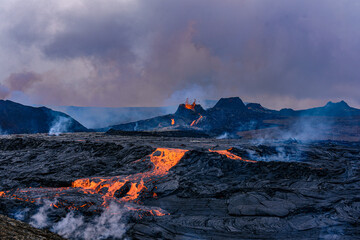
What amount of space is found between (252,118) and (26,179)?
102228 mm

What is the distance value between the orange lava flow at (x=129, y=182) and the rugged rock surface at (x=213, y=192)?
45 cm

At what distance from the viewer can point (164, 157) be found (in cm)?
2414

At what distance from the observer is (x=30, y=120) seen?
3474 inches

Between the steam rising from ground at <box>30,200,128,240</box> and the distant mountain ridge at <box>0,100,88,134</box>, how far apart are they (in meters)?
85.4

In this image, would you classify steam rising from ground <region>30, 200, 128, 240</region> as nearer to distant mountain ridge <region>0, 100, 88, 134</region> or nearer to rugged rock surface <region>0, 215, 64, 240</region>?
rugged rock surface <region>0, 215, 64, 240</region>

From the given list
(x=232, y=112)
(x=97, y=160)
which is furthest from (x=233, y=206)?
(x=232, y=112)

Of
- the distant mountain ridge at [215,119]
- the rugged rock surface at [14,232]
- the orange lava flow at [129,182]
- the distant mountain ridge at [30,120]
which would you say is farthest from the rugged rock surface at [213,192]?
the distant mountain ridge at [215,119]

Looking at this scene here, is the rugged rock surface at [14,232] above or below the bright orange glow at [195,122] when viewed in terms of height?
below

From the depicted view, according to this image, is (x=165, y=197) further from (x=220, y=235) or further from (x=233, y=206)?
(x=220, y=235)

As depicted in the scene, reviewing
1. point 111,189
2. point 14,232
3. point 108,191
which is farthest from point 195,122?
point 14,232

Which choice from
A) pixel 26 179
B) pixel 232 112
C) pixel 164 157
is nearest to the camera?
pixel 26 179

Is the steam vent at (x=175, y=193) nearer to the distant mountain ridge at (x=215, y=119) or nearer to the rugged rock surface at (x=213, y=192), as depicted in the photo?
the rugged rock surface at (x=213, y=192)

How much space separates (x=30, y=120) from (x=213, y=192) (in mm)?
94056

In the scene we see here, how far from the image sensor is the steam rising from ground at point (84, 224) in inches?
412
